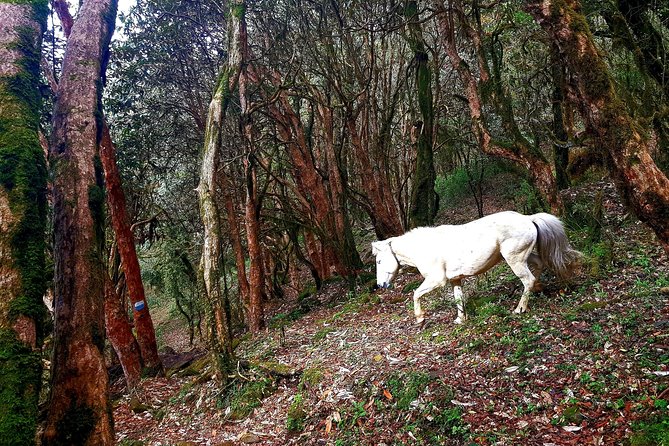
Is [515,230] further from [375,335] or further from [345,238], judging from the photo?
[345,238]

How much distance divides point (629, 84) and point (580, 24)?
7.33 metres

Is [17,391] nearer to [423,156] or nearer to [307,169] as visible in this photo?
[423,156]

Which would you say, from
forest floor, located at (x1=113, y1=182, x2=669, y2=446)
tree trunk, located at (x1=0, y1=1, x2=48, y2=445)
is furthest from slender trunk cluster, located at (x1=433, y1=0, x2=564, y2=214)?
tree trunk, located at (x1=0, y1=1, x2=48, y2=445)

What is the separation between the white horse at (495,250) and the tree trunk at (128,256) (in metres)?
7.78

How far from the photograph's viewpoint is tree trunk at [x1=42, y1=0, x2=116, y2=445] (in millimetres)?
3750

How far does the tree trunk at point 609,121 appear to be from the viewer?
12.8ft

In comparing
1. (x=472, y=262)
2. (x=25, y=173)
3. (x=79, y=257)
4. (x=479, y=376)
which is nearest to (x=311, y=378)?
(x=479, y=376)

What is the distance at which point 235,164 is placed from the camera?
16.6m

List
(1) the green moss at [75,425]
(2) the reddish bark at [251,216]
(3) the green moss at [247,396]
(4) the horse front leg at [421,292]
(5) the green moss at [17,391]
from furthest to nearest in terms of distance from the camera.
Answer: (2) the reddish bark at [251,216], (4) the horse front leg at [421,292], (3) the green moss at [247,396], (1) the green moss at [75,425], (5) the green moss at [17,391]

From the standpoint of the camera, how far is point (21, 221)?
12.1 ft

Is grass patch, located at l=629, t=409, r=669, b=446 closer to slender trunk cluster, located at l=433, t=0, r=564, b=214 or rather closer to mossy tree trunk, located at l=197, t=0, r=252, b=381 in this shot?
mossy tree trunk, located at l=197, t=0, r=252, b=381

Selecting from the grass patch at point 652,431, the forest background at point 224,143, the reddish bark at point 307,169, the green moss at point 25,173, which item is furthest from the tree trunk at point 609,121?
the reddish bark at point 307,169

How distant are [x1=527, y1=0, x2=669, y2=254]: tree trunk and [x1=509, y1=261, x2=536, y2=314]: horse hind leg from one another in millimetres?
2822

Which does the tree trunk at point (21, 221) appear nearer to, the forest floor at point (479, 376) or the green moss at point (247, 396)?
the forest floor at point (479, 376)
